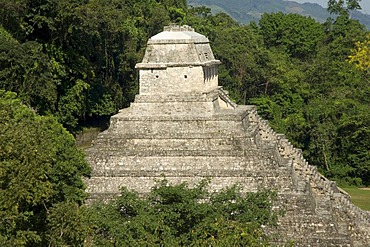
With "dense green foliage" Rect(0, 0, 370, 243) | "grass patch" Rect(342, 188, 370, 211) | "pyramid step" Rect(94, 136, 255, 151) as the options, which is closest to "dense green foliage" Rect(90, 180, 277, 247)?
"dense green foliage" Rect(0, 0, 370, 243)

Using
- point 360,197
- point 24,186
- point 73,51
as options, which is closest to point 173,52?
point 24,186

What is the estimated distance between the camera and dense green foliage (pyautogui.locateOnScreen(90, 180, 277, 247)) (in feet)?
54.5

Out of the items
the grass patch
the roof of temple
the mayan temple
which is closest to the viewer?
the mayan temple

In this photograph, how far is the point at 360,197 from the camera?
112ft

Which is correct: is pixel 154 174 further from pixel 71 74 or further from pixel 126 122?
pixel 71 74

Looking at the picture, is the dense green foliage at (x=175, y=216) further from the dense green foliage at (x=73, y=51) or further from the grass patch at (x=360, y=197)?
the grass patch at (x=360, y=197)

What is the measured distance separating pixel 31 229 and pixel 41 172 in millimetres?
2364

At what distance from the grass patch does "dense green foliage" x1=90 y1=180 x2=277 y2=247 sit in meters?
13.4

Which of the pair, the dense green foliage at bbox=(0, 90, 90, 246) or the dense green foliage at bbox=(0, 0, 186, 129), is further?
the dense green foliage at bbox=(0, 0, 186, 129)

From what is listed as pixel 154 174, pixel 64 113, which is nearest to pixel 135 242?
pixel 154 174

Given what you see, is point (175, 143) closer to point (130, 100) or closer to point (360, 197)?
point (360, 197)

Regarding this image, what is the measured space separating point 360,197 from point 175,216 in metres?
18.9

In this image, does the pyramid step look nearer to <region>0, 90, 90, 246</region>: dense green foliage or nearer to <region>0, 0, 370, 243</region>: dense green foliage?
<region>0, 0, 370, 243</region>: dense green foliage

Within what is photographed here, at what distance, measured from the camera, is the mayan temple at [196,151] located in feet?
64.7
